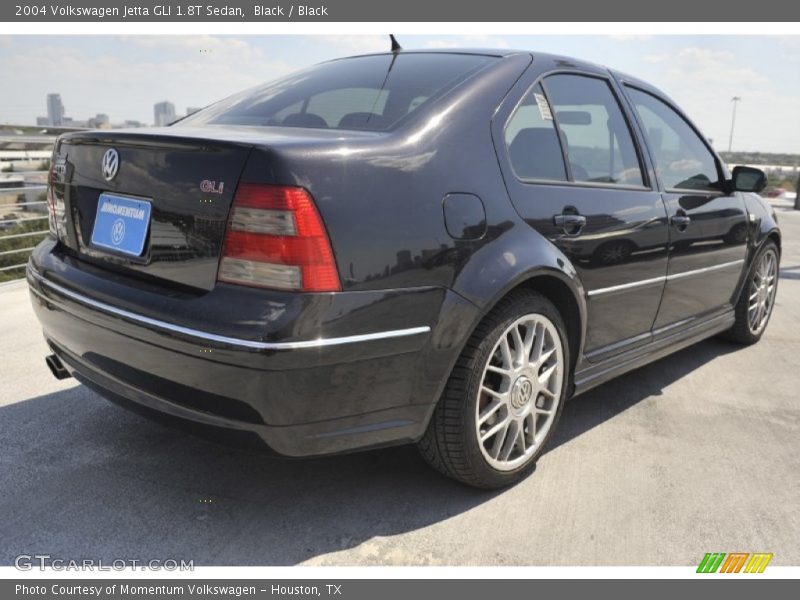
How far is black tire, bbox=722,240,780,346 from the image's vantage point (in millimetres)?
4469

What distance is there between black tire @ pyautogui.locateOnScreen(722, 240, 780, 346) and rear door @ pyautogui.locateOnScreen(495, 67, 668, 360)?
4.88 feet

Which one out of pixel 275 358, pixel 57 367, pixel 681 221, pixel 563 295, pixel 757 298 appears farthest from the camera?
pixel 757 298

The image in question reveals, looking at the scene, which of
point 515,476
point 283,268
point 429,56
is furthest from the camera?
point 429,56

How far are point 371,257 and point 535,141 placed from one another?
3.35ft

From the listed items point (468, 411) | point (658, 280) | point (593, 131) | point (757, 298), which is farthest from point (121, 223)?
point (757, 298)

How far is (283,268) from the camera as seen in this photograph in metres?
1.92

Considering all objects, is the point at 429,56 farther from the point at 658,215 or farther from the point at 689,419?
the point at 689,419

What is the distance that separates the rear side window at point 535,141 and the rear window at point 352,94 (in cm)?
24

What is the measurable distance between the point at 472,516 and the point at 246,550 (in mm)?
772

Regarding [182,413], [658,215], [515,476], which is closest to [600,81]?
[658,215]

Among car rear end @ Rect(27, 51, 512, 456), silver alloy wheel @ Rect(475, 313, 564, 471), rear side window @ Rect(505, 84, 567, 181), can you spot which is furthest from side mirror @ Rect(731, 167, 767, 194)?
car rear end @ Rect(27, 51, 512, 456)

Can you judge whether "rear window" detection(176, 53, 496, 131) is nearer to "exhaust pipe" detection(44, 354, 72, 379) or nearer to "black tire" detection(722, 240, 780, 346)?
"exhaust pipe" detection(44, 354, 72, 379)

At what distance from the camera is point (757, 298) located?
15.4 ft

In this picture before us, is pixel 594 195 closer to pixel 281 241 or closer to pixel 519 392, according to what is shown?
pixel 519 392
